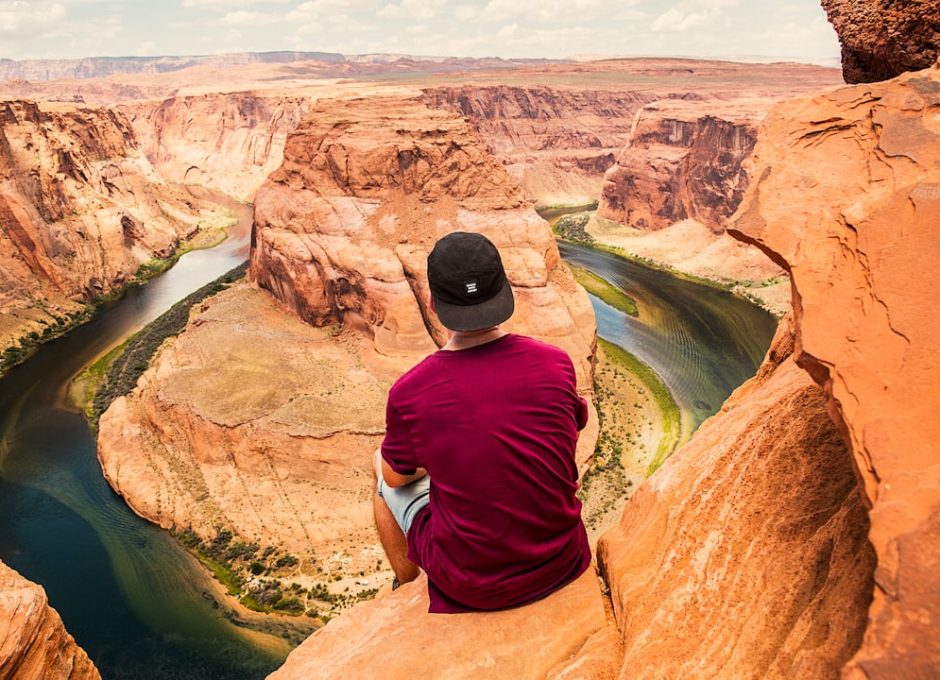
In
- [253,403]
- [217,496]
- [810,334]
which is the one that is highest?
[810,334]

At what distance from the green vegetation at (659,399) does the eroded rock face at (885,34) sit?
17546mm

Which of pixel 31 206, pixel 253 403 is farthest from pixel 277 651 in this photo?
pixel 31 206

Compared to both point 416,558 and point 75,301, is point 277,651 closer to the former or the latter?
point 416,558

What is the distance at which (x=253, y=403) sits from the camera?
24703 millimetres

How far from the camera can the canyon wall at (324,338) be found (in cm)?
2255

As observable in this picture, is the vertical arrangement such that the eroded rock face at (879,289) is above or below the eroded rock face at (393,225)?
above

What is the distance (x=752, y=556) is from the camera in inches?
170

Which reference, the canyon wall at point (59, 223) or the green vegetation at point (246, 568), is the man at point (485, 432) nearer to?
the green vegetation at point (246, 568)

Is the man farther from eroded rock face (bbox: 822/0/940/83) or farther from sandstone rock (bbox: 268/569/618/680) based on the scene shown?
eroded rock face (bbox: 822/0/940/83)

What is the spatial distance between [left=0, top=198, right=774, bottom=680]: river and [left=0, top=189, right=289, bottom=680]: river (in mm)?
42

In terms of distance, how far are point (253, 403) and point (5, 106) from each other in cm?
4060

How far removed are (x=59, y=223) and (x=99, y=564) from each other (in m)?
37.0

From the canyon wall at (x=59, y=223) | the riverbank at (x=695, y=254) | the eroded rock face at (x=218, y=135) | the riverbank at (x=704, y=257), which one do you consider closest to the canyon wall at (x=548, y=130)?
the riverbank at (x=695, y=254)

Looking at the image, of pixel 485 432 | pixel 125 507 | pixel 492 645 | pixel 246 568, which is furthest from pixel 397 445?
pixel 125 507
